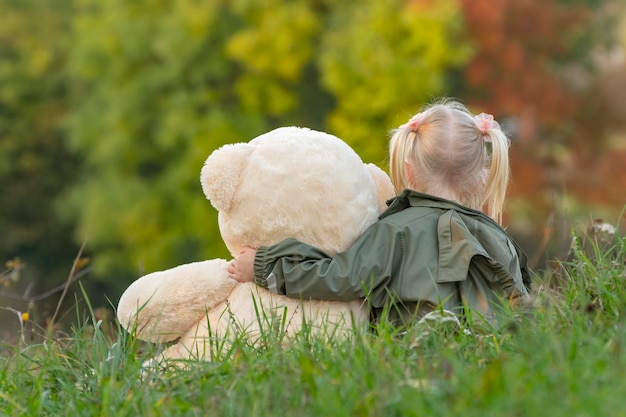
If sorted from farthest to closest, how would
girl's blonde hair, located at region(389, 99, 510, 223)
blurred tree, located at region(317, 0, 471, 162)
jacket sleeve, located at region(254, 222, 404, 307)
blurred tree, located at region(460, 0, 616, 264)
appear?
blurred tree, located at region(460, 0, 616, 264)
blurred tree, located at region(317, 0, 471, 162)
girl's blonde hair, located at region(389, 99, 510, 223)
jacket sleeve, located at region(254, 222, 404, 307)

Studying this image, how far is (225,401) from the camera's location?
2.60 meters

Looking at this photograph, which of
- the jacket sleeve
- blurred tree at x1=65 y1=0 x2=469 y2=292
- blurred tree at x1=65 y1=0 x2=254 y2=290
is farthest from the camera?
blurred tree at x1=65 y1=0 x2=254 y2=290

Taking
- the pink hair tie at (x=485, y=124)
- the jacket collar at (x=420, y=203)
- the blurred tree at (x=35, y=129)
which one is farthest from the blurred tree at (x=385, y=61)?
the jacket collar at (x=420, y=203)

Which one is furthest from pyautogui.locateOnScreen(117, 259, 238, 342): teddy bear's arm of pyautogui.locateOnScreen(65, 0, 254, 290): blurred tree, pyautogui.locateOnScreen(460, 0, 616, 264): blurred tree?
pyautogui.locateOnScreen(65, 0, 254, 290): blurred tree

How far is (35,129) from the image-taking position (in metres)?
29.8

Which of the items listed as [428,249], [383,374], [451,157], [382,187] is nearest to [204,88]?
[382,187]

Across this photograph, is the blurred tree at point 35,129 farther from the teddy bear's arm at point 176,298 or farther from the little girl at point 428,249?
the little girl at point 428,249

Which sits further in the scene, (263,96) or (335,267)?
(263,96)

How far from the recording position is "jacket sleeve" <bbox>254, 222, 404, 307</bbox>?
3502mm

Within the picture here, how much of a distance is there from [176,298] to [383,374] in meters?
1.36

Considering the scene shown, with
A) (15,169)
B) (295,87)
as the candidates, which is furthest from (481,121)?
(15,169)

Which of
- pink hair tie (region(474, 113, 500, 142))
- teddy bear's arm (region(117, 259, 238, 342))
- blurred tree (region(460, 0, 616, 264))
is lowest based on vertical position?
blurred tree (region(460, 0, 616, 264))

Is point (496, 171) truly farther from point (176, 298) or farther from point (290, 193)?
point (176, 298)

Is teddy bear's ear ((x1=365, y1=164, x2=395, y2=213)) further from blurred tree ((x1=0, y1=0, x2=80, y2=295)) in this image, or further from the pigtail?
blurred tree ((x1=0, y1=0, x2=80, y2=295))
